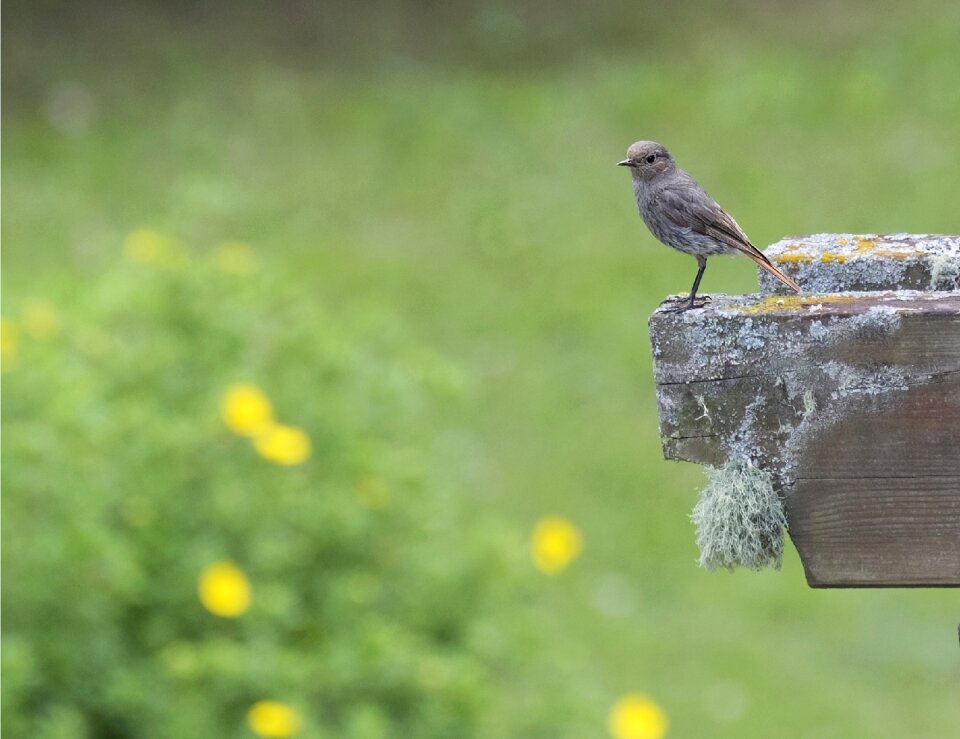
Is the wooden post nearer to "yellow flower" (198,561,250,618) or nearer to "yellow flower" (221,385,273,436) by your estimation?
"yellow flower" (198,561,250,618)

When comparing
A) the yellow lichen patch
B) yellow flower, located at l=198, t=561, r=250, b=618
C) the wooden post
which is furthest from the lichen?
yellow flower, located at l=198, t=561, r=250, b=618

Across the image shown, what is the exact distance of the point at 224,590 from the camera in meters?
4.08

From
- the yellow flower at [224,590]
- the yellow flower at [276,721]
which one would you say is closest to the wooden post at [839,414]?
the yellow flower at [276,721]

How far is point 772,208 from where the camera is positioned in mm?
10758

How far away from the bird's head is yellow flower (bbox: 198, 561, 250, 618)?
5.80 feet

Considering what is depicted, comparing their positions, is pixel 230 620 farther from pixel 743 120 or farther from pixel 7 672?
pixel 743 120

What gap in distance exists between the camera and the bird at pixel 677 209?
9.52ft

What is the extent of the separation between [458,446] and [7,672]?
4.41 meters

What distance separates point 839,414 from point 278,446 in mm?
2760

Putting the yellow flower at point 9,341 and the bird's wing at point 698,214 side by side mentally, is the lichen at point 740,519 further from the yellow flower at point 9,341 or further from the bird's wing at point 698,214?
the yellow flower at point 9,341

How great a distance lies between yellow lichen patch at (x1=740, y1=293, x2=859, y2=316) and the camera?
1.82m

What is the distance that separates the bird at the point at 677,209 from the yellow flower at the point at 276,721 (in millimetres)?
1735

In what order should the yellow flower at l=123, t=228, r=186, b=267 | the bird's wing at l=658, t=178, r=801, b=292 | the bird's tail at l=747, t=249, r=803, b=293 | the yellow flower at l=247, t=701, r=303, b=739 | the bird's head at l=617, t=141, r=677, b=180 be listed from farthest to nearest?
the yellow flower at l=123, t=228, r=186, b=267
the yellow flower at l=247, t=701, r=303, b=739
the bird's head at l=617, t=141, r=677, b=180
the bird's wing at l=658, t=178, r=801, b=292
the bird's tail at l=747, t=249, r=803, b=293

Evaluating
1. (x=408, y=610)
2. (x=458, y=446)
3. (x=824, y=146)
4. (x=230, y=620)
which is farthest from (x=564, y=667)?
(x=824, y=146)
